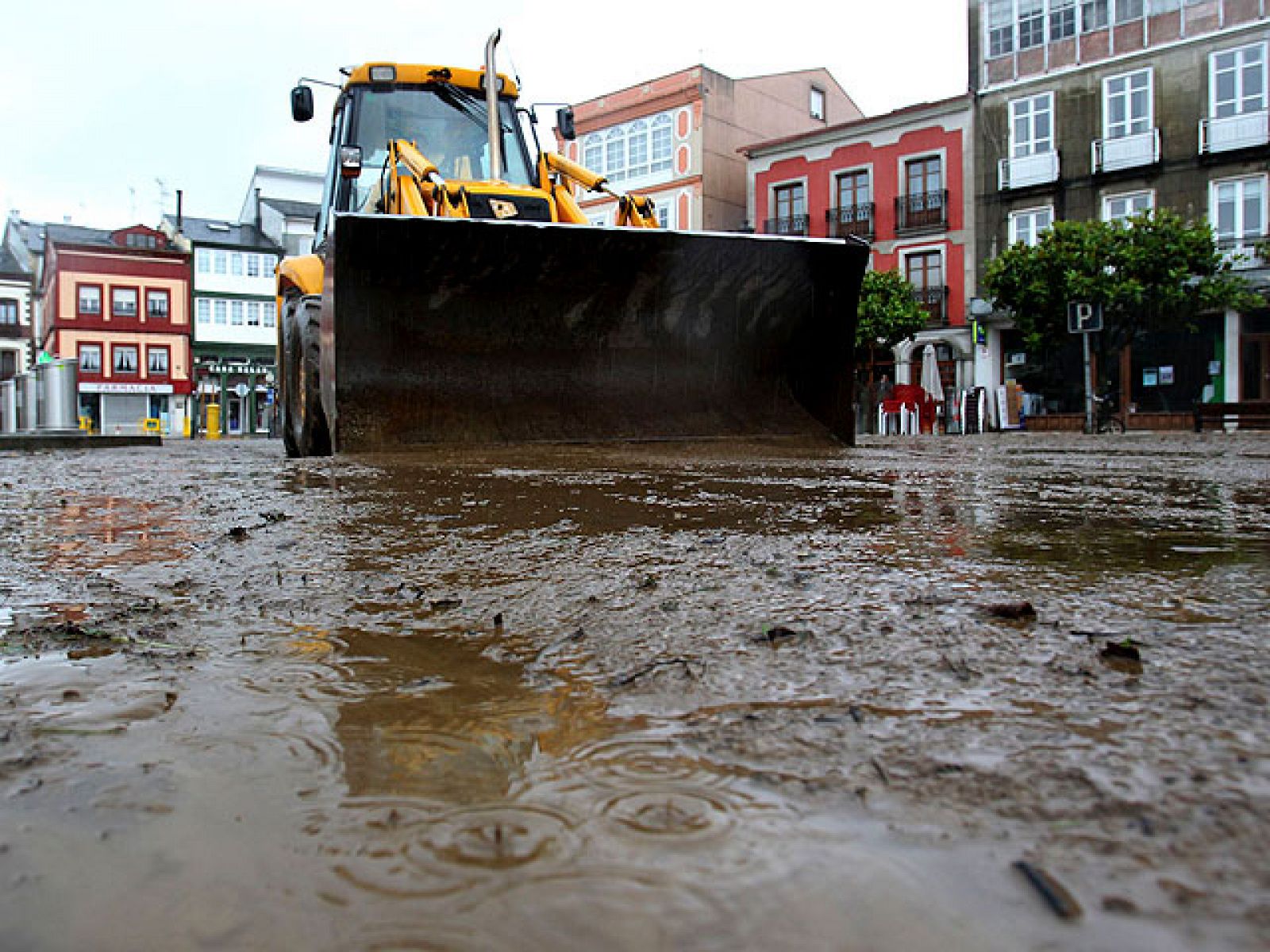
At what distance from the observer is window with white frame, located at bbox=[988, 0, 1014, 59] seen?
23344 millimetres

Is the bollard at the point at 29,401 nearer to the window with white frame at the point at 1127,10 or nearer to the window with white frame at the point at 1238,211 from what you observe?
the window with white frame at the point at 1238,211

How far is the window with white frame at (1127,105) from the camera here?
21.7 m

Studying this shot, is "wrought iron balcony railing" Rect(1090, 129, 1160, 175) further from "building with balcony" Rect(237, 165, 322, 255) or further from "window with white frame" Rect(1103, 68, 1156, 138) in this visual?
"building with balcony" Rect(237, 165, 322, 255)

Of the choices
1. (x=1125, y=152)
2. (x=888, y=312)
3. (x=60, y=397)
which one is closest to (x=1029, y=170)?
(x=1125, y=152)

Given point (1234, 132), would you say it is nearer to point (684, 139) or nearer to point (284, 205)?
point (684, 139)

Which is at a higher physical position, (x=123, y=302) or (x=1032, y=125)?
(x=1032, y=125)

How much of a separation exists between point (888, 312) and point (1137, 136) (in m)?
6.54

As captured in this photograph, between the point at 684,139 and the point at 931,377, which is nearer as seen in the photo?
the point at 931,377

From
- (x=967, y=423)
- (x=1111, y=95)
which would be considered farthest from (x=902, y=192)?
(x=967, y=423)

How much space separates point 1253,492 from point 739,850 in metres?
3.28

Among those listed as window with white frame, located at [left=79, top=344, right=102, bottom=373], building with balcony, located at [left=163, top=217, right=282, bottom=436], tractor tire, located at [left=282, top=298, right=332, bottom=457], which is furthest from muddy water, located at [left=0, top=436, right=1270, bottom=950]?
window with white frame, located at [left=79, top=344, right=102, bottom=373]

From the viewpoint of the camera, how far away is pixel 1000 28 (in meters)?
23.5

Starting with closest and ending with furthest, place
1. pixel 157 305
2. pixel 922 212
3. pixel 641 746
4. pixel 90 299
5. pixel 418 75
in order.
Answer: pixel 641 746 → pixel 418 75 → pixel 922 212 → pixel 90 299 → pixel 157 305

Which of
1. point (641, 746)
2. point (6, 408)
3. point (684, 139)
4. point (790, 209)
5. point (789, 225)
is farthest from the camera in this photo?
point (6, 408)
